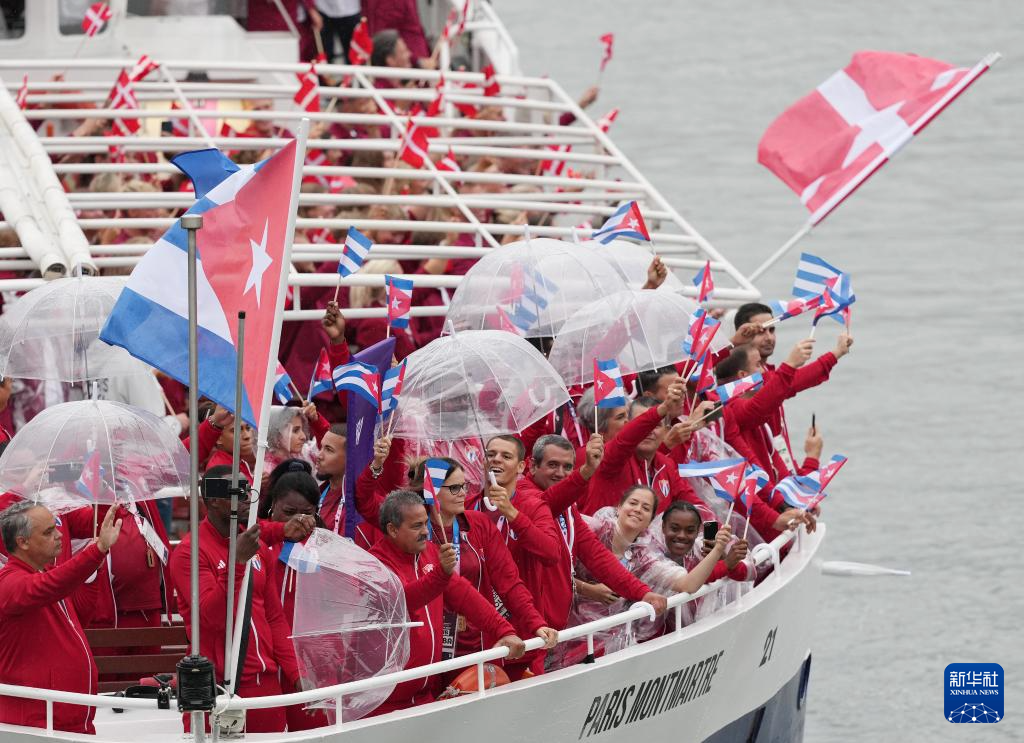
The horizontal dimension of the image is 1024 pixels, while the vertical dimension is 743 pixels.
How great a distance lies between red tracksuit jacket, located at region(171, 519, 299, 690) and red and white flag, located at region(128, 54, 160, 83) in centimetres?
944

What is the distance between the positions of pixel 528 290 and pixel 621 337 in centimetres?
86

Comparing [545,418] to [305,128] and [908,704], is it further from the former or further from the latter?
[908,704]

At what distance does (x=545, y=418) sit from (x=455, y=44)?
11377 mm

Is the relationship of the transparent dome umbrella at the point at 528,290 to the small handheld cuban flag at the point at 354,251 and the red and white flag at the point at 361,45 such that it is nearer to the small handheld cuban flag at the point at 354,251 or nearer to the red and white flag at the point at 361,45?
the small handheld cuban flag at the point at 354,251

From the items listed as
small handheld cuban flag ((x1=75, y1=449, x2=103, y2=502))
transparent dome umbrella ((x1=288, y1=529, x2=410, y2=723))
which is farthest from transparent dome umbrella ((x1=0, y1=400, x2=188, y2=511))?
transparent dome umbrella ((x1=288, y1=529, x2=410, y2=723))

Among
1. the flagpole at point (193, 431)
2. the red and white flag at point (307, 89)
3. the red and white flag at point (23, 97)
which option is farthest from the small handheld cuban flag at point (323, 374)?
the red and white flag at point (307, 89)

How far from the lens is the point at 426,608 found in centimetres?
1186

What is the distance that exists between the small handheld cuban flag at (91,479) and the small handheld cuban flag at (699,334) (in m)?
3.98

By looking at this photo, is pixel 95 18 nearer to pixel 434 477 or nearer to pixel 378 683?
pixel 434 477

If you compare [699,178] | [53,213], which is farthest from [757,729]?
[699,178]

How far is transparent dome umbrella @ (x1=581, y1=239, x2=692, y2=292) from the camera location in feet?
52.0

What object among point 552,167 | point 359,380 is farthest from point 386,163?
point 359,380

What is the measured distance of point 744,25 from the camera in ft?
168

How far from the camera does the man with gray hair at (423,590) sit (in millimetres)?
11492
